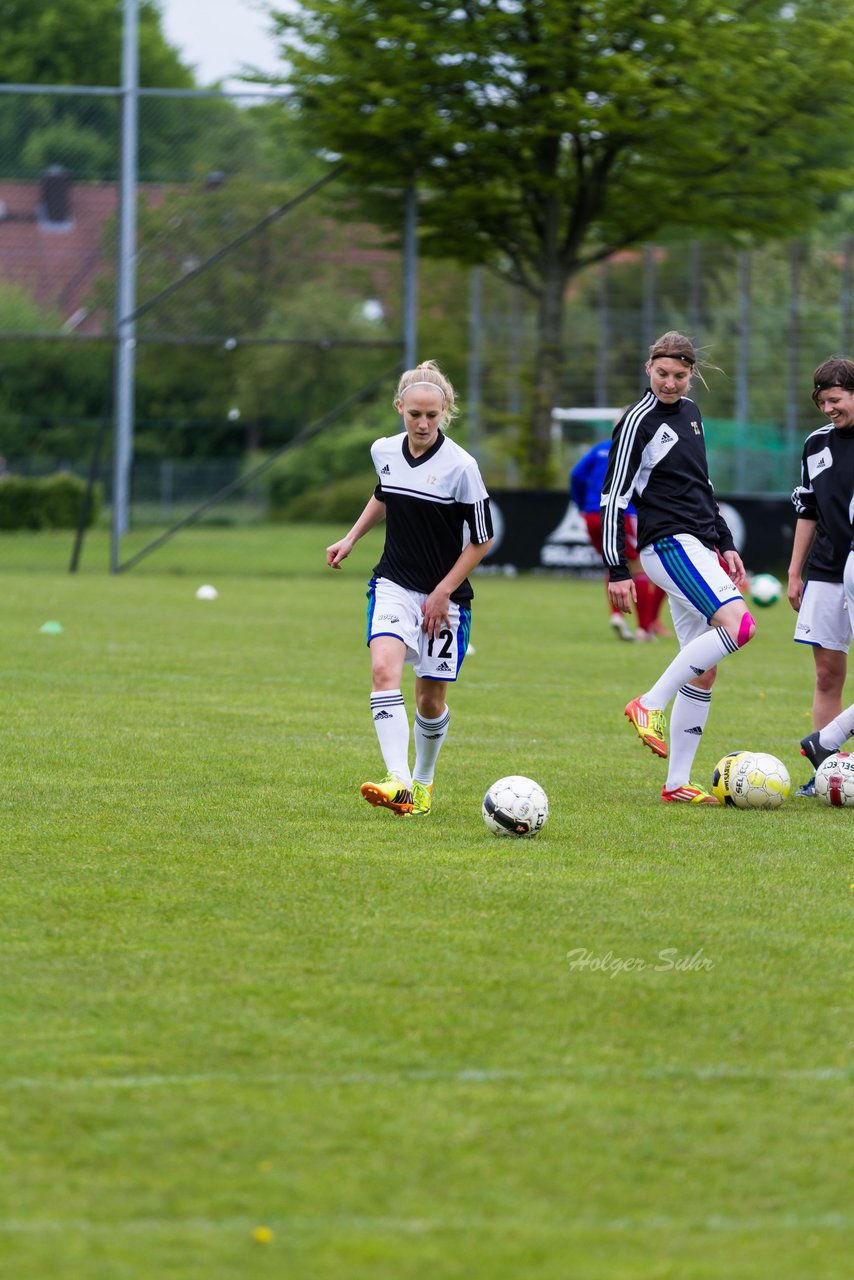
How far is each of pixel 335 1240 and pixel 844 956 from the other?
240 cm

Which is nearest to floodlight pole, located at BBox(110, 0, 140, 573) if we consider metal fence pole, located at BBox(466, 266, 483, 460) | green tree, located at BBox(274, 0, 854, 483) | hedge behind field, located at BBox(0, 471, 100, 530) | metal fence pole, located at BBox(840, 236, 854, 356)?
green tree, located at BBox(274, 0, 854, 483)

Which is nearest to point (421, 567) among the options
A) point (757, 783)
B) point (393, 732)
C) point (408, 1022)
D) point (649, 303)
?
point (393, 732)

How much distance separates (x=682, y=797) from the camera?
776 cm

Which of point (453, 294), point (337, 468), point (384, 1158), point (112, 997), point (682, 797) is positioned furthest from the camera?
point (453, 294)

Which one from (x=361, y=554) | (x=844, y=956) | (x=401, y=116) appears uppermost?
(x=401, y=116)

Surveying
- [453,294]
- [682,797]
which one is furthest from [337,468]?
[682,797]

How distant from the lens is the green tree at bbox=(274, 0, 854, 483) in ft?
80.2

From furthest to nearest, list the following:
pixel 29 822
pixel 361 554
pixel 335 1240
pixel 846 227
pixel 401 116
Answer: pixel 846 227 < pixel 361 554 < pixel 401 116 < pixel 29 822 < pixel 335 1240

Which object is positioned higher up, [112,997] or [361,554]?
[112,997]

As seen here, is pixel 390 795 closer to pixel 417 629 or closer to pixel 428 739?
pixel 428 739

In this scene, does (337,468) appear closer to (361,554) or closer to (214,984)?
(361,554)

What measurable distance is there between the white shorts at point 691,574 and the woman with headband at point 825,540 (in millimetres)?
559

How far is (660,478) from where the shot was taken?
25.2ft

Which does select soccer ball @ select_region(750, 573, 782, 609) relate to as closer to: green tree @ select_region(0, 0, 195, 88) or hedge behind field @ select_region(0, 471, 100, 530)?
hedge behind field @ select_region(0, 471, 100, 530)
